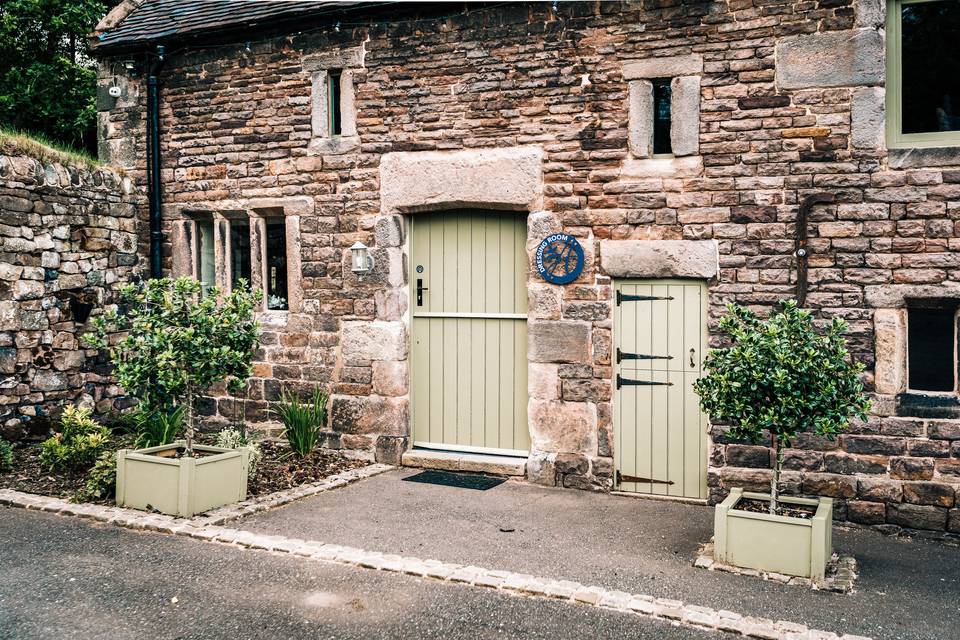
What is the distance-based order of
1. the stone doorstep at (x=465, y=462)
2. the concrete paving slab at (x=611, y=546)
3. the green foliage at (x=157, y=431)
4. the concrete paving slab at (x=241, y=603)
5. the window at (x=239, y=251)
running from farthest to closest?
the window at (x=239, y=251) → the stone doorstep at (x=465, y=462) → the green foliage at (x=157, y=431) → the concrete paving slab at (x=611, y=546) → the concrete paving slab at (x=241, y=603)

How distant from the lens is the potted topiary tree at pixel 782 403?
464cm

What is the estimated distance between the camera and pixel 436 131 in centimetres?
711

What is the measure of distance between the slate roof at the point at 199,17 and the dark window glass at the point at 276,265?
1.94 metres

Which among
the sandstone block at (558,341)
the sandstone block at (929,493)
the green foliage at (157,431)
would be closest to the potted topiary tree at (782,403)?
the sandstone block at (929,493)

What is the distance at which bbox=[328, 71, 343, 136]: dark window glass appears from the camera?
7.58 meters

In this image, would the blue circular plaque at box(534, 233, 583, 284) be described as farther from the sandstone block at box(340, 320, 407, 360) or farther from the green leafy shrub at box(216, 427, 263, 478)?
→ the green leafy shrub at box(216, 427, 263, 478)

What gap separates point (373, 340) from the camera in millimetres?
7414

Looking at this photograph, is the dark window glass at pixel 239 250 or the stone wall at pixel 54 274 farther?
the dark window glass at pixel 239 250

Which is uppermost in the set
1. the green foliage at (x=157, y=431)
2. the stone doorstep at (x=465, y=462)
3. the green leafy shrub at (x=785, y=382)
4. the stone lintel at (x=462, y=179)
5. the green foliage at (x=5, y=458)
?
the stone lintel at (x=462, y=179)

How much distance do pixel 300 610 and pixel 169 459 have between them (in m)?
2.17

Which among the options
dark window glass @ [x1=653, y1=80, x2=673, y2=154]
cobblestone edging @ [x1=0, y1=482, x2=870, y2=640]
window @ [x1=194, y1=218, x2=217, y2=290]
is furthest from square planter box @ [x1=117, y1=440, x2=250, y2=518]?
dark window glass @ [x1=653, y1=80, x2=673, y2=154]

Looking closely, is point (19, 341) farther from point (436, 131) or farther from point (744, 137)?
point (744, 137)

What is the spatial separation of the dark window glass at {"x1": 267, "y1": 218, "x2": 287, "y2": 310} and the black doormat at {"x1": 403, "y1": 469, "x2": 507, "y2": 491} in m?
2.29

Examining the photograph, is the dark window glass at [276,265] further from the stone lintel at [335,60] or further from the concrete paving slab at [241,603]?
the concrete paving slab at [241,603]
